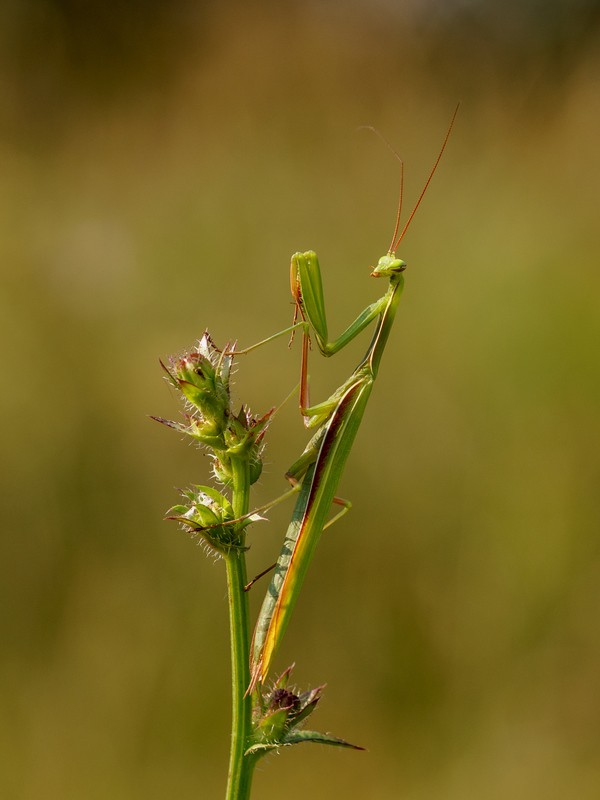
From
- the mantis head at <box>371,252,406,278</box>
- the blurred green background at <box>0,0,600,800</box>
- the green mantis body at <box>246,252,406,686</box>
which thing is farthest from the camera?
the blurred green background at <box>0,0,600,800</box>

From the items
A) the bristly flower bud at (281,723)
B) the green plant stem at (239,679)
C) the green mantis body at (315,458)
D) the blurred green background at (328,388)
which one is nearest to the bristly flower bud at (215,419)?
the green plant stem at (239,679)

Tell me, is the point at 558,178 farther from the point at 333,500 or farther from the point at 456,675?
the point at 333,500

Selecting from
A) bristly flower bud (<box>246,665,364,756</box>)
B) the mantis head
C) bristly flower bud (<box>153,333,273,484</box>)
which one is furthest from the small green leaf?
the mantis head

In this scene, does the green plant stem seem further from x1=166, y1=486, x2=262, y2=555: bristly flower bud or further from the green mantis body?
the green mantis body

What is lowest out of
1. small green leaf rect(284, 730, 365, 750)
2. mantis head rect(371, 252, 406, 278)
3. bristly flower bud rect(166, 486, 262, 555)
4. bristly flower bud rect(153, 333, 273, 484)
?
small green leaf rect(284, 730, 365, 750)

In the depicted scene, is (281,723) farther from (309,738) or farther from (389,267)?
(389,267)

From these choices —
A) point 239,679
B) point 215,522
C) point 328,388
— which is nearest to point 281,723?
point 239,679

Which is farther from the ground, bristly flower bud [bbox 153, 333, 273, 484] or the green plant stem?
bristly flower bud [bbox 153, 333, 273, 484]
